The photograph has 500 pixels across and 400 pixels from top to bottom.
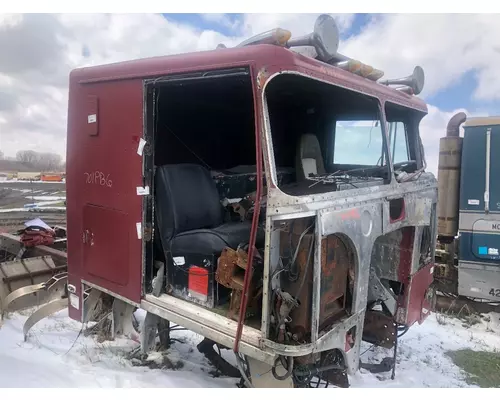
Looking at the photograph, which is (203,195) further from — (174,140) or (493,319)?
(493,319)

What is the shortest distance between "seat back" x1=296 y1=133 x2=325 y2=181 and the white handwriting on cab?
72.6 inches

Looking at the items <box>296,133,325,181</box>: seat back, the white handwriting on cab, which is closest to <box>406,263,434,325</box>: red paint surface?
<box>296,133,325,181</box>: seat back

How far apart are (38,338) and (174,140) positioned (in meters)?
2.43

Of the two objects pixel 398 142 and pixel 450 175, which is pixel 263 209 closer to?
pixel 398 142

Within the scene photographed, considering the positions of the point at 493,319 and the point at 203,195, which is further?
the point at 493,319

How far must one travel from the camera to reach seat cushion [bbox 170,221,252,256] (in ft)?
10.1

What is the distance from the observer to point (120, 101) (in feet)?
10.7

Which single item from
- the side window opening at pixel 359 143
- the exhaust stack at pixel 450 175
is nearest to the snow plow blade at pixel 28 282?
the side window opening at pixel 359 143

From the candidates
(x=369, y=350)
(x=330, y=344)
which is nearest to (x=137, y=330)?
(x=330, y=344)

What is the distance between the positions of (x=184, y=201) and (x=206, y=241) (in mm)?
564

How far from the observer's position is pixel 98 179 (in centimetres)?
353

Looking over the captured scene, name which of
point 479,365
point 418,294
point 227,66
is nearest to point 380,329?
point 418,294

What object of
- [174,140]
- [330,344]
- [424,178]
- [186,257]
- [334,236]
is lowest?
[330,344]

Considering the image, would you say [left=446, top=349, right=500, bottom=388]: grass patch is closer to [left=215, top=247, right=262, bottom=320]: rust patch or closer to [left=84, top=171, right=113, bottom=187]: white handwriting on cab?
[left=215, top=247, right=262, bottom=320]: rust patch
